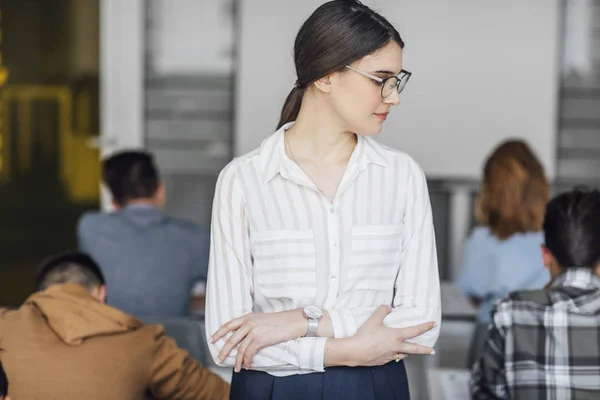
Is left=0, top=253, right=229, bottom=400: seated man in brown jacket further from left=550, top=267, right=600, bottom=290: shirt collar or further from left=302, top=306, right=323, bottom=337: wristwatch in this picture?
left=550, top=267, right=600, bottom=290: shirt collar

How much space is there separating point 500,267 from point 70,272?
159cm

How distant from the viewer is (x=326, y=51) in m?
1.55

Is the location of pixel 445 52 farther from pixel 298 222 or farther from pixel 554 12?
pixel 298 222

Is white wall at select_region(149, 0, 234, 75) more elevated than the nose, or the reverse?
white wall at select_region(149, 0, 234, 75)

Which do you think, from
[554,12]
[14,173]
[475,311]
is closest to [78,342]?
[475,311]

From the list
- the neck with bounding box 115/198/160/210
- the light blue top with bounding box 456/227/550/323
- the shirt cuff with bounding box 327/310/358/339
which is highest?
the shirt cuff with bounding box 327/310/358/339

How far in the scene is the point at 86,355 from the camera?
210cm

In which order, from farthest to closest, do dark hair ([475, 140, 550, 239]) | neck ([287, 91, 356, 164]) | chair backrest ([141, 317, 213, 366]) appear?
dark hair ([475, 140, 550, 239]) < chair backrest ([141, 317, 213, 366]) < neck ([287, 91, 356, 164])

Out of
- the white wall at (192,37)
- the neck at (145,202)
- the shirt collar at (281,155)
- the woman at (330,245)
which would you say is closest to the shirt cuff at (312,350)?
the woman at (330,245)

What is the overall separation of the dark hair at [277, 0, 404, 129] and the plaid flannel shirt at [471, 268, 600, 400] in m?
0.90

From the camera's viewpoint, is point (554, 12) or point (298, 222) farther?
point (554, 12)

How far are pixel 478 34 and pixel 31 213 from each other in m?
5.84

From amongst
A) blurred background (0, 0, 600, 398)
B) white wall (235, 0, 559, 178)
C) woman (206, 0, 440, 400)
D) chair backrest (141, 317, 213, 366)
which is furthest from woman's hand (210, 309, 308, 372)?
white wall (235, 0, 559, 178)

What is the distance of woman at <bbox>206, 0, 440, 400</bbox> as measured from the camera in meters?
1.55
